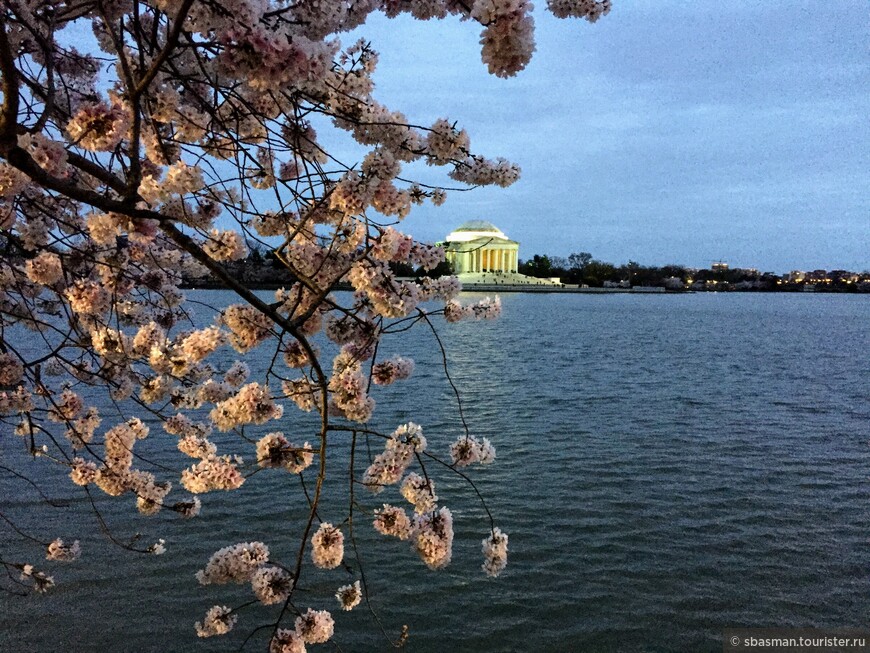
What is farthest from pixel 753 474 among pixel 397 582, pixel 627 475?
pixel 397 582

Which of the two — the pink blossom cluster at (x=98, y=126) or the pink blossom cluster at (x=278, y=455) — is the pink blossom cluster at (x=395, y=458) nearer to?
the pink blossom cluster at (x=278, y=455)

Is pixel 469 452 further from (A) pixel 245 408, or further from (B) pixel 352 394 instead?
(A) pixel 245 408

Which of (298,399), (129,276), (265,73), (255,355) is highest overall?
(265,73)

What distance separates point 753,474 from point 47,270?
37.7 feet

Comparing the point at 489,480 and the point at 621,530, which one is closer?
the point at 621,530

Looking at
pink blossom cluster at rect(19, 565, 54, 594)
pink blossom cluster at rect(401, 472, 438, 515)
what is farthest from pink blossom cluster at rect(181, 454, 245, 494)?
pink blossom cluster at rect(19, 565, 54, 594)

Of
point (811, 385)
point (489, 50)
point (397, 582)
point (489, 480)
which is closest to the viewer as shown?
point (489, 50)

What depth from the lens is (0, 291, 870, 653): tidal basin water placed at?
673 cm

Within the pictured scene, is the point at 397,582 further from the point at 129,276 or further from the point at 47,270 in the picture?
the point at 47,270

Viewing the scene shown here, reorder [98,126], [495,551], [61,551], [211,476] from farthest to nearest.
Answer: [61,551] → [211,476] → [495,551] → [98,126]

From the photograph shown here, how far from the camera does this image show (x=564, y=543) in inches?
340

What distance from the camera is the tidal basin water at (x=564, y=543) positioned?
22.1 ft

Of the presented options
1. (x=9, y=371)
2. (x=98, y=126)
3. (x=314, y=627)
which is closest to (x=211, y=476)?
(x=314, y=627)

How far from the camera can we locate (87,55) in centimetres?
444
